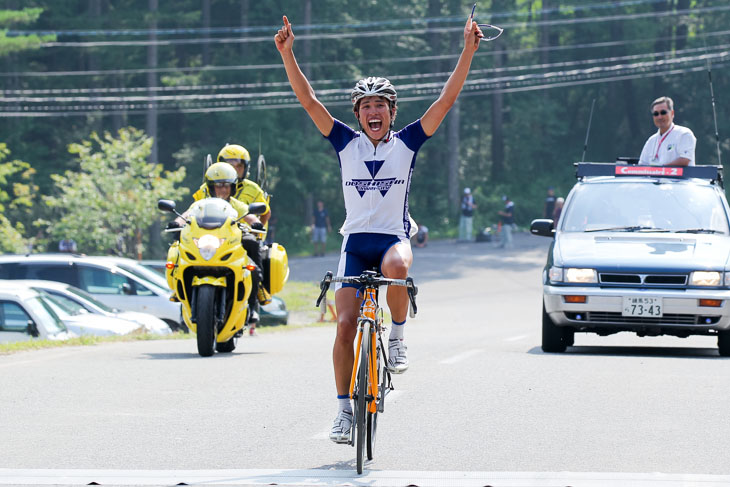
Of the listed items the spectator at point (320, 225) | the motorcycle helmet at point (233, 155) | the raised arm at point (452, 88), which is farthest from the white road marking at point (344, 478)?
the spectator at point (320, 225)

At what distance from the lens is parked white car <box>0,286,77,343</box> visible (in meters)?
18.8

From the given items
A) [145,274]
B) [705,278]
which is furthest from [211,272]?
[145,274]

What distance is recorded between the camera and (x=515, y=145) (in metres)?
70.0

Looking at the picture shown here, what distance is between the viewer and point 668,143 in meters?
15.4

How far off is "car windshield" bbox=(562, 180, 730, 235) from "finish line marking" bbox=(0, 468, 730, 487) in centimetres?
755

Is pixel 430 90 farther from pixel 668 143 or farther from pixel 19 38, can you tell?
pixel 668 143

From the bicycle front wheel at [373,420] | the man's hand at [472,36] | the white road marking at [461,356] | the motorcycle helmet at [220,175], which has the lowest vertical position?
the white road marking at [461,356]

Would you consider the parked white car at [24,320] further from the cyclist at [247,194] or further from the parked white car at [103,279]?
the parked white car at [103,279]

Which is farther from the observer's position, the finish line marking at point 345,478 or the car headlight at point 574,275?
the car headlight at point 574,275

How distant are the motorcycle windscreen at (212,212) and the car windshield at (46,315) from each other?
19.2 feet

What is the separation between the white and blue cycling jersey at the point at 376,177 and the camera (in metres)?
7.62

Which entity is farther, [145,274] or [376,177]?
[145,274]

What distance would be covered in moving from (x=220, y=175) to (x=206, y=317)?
6.23 feet

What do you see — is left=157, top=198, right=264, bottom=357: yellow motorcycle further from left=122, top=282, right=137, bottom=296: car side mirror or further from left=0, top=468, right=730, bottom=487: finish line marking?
left=122, top=282, right=137, bottom=296: car side mirror
